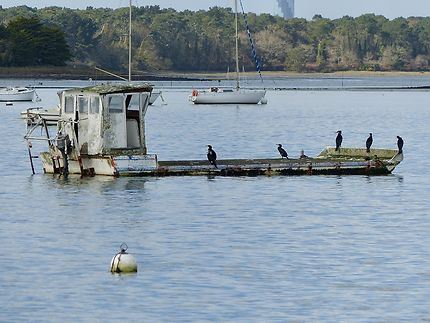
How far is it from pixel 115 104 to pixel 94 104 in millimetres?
789

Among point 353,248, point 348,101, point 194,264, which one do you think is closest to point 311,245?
point 353,248

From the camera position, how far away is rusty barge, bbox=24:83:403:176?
56875mm

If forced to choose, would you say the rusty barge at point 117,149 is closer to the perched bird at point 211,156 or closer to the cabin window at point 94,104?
the cabin window at point 94,104

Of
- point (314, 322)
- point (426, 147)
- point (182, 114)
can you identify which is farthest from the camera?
point (182, 114)

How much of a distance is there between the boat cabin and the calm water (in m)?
1.33

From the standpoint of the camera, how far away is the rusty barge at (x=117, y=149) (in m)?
56.9

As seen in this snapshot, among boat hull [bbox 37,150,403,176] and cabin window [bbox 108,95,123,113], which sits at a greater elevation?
cabin window [bbox 108,95,123,113]

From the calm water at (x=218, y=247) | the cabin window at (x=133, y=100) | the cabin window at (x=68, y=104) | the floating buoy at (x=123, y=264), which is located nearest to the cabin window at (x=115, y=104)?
the cabin window at (x=133, y=100)

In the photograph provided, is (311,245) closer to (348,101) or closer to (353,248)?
(353,248)

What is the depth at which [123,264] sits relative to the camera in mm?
34969

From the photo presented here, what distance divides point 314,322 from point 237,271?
590cm

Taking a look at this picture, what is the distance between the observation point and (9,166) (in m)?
69.3

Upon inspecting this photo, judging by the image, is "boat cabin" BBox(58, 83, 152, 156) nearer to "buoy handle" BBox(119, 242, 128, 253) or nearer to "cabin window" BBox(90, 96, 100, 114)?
"cabin window" BBox(90, 96, 100, 114)

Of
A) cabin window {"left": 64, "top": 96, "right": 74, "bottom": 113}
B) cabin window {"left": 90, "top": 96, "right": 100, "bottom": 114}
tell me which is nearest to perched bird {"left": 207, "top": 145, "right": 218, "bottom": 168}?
cabin window {"left": 90, "top": 96, "right": 100, "bottom": 114}
